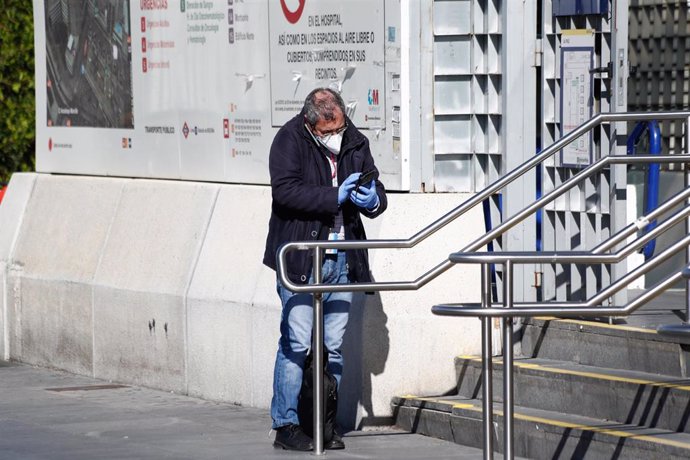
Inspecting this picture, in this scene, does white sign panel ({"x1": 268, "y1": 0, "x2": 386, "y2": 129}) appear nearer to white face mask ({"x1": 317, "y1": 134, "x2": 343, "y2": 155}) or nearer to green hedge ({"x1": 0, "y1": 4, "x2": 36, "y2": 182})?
white face mask ({"x1": 317, "y1": 134, "x2": 343, "y2": 155})

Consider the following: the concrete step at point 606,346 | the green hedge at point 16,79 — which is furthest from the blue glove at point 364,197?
the green hedge at point 16,79

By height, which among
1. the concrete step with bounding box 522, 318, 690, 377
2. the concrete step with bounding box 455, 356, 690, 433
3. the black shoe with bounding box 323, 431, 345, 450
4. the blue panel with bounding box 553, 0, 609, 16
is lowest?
the black shoe with bounding box 323, 431, 345, 450

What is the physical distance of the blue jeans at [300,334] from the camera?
758cm

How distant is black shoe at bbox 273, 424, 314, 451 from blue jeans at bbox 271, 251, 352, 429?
0.10 ft

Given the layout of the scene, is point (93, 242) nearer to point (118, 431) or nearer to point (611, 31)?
point (118, 431)

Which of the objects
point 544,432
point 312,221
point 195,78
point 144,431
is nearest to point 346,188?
point 312,221

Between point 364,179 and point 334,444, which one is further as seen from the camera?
point 334,444

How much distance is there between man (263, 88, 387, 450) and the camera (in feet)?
24.6

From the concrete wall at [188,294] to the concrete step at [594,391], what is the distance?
0.34 metres

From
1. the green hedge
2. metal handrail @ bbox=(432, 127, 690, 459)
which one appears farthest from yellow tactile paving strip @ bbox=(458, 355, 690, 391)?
the green hedge

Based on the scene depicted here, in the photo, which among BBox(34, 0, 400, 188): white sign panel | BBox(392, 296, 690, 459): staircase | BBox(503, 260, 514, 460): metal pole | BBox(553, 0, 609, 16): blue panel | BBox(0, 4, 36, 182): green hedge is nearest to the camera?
BBox(503, 260, 514, 460): metal pole

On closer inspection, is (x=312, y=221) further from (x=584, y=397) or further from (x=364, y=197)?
(x=584, y=397)

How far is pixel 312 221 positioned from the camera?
7.57 m

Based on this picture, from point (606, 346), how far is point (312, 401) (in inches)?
59.8
